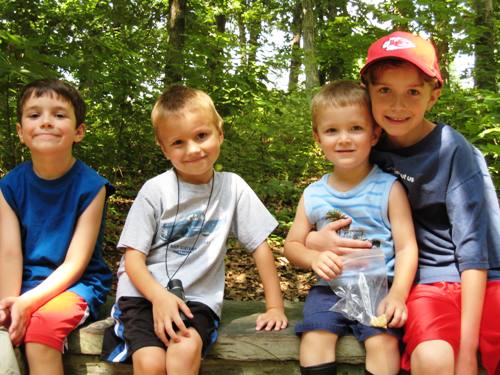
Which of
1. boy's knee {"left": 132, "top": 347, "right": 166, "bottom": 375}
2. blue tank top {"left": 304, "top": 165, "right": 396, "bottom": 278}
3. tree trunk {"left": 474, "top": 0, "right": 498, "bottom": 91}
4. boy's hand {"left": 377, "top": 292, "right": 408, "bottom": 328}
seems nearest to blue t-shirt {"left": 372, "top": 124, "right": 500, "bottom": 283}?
blue tank top {"left": 304, "top": 165, "right": 396, "bottom": 278}

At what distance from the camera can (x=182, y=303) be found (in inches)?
78.7

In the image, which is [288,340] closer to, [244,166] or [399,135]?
[399,135]

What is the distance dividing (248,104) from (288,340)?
142 inches

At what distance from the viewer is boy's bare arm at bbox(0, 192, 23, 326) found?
221 centimetres

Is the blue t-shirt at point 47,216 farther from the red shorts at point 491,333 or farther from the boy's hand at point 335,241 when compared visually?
the red shorts at point 491,333

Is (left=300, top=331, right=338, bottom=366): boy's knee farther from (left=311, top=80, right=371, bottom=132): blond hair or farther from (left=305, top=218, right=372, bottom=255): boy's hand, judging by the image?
(left=311, top=80, right=371, bottom=132): blond hair

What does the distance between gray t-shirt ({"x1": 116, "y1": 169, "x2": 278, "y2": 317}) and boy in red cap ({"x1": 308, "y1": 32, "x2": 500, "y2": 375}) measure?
38cm

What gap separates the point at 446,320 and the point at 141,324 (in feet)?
4.11

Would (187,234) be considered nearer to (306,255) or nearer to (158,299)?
(158,299)

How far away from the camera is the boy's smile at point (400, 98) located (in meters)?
2.06

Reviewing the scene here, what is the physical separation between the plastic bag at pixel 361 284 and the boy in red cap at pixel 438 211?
0.14 meters

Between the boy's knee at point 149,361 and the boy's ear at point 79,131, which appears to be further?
the boy's ear at point 79,131

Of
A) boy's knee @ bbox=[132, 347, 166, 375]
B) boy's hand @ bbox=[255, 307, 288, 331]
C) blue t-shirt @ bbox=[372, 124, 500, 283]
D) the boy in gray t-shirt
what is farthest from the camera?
boy's hand @ bbox=[255, 307, 288, 331]

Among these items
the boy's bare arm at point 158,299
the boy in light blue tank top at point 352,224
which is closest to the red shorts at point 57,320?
the boy's bare arm at point 158,299
